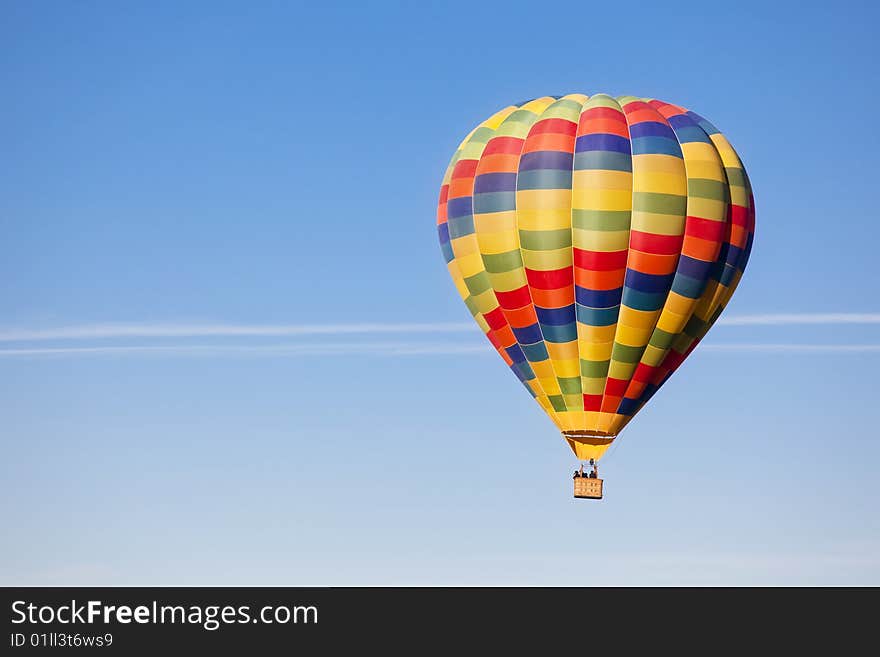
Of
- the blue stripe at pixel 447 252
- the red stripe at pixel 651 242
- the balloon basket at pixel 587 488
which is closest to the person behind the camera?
the red stripe at pixel 651 242

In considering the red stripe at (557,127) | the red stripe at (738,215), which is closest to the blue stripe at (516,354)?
the red stripe at (557,127)

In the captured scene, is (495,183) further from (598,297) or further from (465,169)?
(598,297)

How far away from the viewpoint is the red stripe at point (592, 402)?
4978cm

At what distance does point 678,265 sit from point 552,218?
3278mm

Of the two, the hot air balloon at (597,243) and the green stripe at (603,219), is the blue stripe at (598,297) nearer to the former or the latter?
the hot air balloon at (597,243)

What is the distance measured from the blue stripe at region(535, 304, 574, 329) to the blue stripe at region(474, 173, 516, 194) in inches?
119

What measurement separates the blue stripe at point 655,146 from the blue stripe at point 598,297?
3.35m

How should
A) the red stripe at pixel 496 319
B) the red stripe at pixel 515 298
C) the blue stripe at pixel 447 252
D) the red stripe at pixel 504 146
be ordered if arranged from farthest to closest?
the blue stripe at pixel 447 252 < the red stripe at pixel 496 319 < the red stripe at pixel 504 146 < the red stripe at pixel 515 298

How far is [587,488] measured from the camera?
4928 cm

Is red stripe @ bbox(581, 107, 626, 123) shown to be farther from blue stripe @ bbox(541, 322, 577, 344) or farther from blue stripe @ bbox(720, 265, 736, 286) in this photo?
blue stripe @ bbox(541, 322, 577, 344)

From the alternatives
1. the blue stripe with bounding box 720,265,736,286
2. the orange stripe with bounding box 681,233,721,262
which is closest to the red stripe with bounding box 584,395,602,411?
the orange stripe with bounding box 681,233,721,262

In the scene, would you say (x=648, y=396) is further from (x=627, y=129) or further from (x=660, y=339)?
(x=627, y=129)

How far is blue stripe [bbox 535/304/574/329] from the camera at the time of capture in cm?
4938

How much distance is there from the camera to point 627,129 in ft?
162
